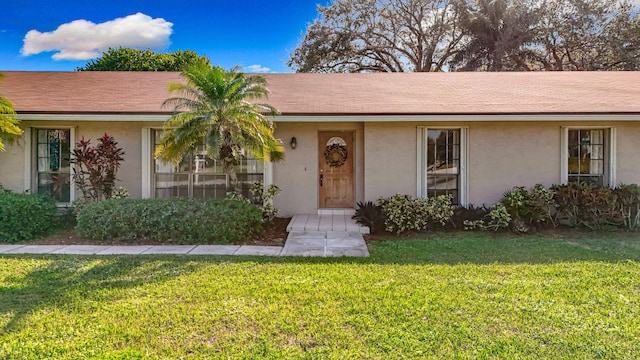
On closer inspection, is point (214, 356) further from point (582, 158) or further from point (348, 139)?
point (582, 158)

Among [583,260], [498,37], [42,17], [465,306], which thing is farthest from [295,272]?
[498,37]

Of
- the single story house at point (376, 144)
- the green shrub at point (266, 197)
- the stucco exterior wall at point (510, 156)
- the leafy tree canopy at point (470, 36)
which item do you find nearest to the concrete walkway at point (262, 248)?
the green shrub at point (266, 197)

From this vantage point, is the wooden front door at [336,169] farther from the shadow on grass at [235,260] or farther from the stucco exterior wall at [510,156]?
the stucco exterior wall at [510,156]

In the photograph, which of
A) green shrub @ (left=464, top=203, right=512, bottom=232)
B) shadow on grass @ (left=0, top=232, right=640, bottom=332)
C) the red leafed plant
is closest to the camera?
shadow on grass @ (left=0, top=232, right=640, bottom=332)

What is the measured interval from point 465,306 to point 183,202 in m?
5.84

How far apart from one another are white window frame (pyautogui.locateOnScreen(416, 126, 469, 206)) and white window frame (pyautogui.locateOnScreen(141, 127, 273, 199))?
3665 mm

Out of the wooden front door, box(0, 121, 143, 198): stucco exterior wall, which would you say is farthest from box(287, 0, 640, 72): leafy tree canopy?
box(0, 121, 143, 198): stucco exterior wall

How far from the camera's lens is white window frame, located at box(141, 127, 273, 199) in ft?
31.6

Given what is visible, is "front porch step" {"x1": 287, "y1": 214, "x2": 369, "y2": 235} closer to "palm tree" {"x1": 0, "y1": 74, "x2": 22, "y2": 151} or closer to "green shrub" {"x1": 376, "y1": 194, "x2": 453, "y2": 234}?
"green shrub" {"x1": 376, "y1": 194, "x2": 453, "y2": 234}

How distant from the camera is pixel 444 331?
355 centimetres

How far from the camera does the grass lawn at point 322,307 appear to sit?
3289 mm

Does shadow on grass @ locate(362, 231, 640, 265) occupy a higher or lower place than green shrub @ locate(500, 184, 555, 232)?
lower

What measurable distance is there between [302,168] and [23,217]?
5.94m

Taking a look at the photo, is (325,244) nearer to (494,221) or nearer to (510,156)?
(494,221)
